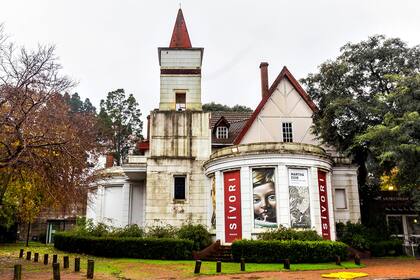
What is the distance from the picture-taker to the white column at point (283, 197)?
2228 cm

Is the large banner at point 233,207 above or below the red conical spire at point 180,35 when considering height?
below

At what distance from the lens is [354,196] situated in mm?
28109

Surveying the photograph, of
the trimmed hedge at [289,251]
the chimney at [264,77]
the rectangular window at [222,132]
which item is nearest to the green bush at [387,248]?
the trimmed hedge at [289,251]

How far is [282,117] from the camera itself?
Answer: 30031 mm

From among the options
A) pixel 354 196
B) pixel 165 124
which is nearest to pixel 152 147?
pixel 165 124

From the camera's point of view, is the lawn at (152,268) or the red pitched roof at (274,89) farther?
the red pitched roof at (274,89)

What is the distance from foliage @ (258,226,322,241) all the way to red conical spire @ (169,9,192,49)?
51.9 feet

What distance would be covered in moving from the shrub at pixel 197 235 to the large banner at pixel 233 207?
1.78 meters

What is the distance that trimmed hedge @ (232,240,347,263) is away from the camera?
20.3 meters

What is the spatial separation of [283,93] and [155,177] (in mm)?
11432

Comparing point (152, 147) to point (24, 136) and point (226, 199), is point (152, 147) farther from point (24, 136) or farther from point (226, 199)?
point (24, 136)

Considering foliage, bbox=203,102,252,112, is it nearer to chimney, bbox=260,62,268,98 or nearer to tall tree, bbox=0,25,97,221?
chimney, bbox=260,62,268,98

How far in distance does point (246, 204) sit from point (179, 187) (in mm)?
6485

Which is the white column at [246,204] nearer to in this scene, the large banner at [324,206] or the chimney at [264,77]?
the large banner at [324,206]
